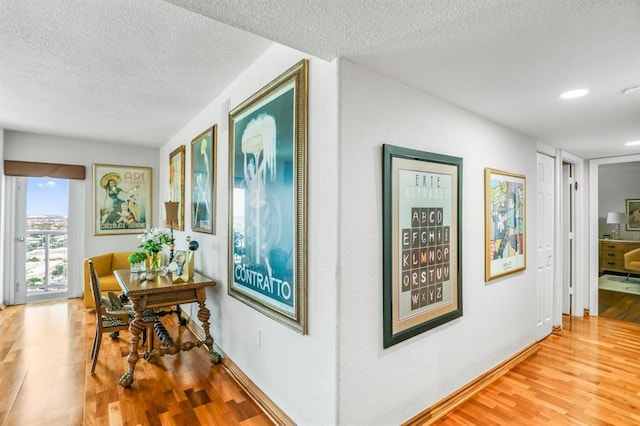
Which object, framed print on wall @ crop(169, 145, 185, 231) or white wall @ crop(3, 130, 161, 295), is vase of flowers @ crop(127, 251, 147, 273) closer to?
framed print on wall @ crop(169, 145, 185, 231)

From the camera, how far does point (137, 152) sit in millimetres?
5355

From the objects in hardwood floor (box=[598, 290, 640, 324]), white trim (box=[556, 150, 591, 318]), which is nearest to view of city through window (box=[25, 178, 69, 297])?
white trim (box=[556, 150, 591, 318])

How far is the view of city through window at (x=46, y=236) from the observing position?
4703 mm

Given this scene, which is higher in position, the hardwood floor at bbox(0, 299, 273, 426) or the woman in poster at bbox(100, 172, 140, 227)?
the woman in poster at bbox(100, 172, 140, 227)

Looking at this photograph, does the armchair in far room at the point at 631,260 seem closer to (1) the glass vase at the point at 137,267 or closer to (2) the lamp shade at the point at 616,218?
(2) the lamp shade at the point at 616,218

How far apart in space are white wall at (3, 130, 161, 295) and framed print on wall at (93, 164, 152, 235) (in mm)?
86

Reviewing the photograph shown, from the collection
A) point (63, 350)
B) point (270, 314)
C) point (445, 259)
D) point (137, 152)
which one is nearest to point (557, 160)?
point (445, 259)

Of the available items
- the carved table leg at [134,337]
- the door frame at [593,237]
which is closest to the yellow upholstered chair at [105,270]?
the carved table leg at [134,337]

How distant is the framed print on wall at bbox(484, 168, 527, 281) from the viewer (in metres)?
2.66

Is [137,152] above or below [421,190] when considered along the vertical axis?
above

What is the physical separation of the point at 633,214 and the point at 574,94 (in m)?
7.19

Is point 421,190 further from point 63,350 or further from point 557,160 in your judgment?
point 63,350

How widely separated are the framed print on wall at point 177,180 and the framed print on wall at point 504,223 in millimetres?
3417

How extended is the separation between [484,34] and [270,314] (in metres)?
1.93
